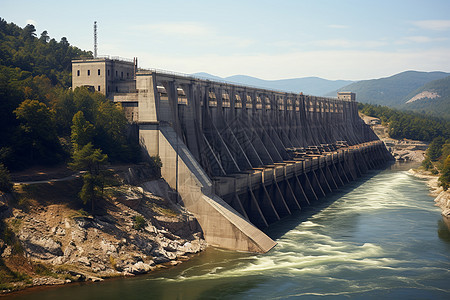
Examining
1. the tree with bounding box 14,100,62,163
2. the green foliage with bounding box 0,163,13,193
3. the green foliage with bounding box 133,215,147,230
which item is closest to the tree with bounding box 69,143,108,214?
the green foliage with bounding box 133,215,147,230

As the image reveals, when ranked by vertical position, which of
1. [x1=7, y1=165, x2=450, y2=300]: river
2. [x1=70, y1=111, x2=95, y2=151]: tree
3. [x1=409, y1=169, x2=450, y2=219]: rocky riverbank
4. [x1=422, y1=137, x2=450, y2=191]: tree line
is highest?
[x1=70, y1=111, x2=95, y2=151]: tree

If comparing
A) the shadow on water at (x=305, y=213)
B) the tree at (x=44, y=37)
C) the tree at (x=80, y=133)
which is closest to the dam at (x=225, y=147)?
the shadow on water at (x=305, y=213)

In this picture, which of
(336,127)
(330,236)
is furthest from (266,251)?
(336,127)

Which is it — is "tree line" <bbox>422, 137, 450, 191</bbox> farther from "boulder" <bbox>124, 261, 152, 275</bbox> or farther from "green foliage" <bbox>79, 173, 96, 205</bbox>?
"green foliage" <bbox>79, 173, 96, 205</bbox>

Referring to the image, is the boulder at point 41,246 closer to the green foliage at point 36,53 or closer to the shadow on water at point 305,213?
the shadow on water at point 305,213

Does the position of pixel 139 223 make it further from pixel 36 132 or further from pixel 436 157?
pixel 436 157

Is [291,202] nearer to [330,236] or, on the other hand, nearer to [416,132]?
[330,236]

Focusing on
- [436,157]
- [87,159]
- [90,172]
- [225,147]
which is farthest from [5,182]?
[436,157]
